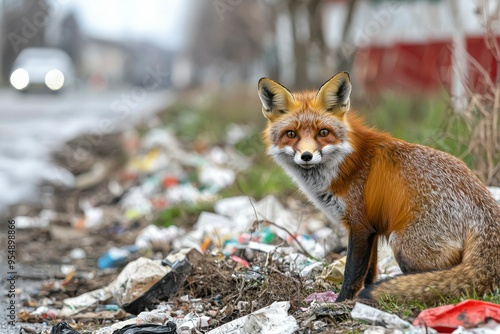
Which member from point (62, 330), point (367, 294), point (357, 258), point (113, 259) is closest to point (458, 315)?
point (367, 294)

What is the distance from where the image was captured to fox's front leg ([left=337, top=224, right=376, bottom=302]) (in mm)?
4785

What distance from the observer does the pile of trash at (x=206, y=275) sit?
14.6 feet

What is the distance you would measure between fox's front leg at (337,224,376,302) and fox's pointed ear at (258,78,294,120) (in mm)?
921

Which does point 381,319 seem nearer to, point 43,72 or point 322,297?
point 322,297

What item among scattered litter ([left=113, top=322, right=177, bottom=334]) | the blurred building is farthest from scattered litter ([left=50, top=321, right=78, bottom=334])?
the blurred building

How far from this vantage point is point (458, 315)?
4070mm

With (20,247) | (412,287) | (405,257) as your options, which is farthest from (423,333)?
(20,247)

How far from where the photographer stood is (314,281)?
18.0ft

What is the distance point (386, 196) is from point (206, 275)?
1.56 meters

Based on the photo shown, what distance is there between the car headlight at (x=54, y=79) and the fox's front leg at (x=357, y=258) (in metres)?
27.8

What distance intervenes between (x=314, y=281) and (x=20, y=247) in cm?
421

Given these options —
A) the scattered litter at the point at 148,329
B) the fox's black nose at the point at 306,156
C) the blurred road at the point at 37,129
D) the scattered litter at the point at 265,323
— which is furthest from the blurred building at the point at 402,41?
the scattered litter at the point at 148,329

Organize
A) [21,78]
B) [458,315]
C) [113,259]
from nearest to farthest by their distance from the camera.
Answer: [458,315]
[113,259]
[21,78]

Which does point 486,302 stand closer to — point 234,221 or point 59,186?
point 234,221
